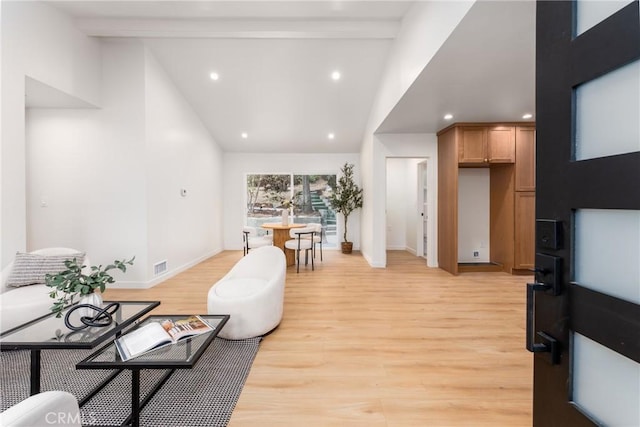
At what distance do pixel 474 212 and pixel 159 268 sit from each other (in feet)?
18.1

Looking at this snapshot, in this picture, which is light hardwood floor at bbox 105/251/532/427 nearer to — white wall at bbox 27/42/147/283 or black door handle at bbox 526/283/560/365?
white wall at bbox 27/42/147/283

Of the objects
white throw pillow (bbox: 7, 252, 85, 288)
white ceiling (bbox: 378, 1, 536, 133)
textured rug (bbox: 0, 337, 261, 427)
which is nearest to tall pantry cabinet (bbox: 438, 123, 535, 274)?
white ceiling (bbox: 378, 1, 536, 133)

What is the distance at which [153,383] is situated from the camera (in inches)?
74.9

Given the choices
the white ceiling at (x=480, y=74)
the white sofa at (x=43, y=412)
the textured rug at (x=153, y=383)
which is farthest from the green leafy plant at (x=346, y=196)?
the white sofa at (x=43, y=412)

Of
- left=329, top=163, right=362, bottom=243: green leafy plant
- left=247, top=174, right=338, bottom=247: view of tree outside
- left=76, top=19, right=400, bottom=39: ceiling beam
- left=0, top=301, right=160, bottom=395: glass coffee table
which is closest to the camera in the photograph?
left=0, top=301, right=160, bottom=395: glass coffee table

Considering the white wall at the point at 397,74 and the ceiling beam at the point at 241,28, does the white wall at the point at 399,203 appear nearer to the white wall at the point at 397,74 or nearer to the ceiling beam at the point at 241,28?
the white wall at the point at 397,74

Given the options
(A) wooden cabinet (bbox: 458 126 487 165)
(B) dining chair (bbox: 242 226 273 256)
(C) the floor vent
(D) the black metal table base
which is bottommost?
(D) the black metal table base

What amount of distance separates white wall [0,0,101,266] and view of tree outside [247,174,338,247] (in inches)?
172

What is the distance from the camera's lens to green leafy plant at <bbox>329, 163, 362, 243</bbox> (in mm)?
6648

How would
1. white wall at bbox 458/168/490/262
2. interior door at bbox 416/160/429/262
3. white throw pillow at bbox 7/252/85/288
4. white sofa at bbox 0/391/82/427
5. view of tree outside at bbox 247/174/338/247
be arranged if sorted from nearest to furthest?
1. white sofa at bbox 0/391/82/427
2. white throw pillow at bbox 7/252/85/288
3. white wall at bbox 458/168/490/262
4. interior door at bbox 416/160/429/262
5. view of tree outside at bbox 247/174/338/247

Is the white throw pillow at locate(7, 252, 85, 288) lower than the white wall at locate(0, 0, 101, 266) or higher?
lower

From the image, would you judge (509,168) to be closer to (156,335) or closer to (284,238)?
(284,238)

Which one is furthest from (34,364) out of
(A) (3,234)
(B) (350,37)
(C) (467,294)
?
(B) (350,37)

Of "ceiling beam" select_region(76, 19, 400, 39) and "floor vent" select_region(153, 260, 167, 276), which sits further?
"floor vent" select_region(153, 260, 167, 276)
